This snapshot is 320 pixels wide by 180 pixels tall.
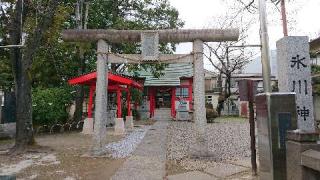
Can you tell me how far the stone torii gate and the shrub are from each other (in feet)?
26.1

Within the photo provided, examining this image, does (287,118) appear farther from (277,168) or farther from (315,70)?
(315,70)

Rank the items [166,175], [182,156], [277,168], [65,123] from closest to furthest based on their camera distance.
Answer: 1. [277,168]
2. [166,175]
3. [182,156]
4. [65,123]

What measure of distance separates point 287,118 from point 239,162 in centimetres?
360

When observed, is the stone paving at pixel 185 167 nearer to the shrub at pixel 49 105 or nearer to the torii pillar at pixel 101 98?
the torii pillar at pixel 101 98

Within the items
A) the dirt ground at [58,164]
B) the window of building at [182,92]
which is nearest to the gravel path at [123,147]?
the dirt ground at [58,164]

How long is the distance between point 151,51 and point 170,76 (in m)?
19.3

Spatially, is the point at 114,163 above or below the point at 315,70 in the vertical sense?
below

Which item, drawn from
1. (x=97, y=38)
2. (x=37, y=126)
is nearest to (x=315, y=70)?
(x=97, y=38)

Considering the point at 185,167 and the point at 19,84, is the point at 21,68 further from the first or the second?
the point at 185,167

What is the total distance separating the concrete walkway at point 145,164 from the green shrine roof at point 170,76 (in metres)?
16.2

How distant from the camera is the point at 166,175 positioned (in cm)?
831

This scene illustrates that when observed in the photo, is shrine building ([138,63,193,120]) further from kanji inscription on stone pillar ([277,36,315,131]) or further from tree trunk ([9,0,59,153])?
kanji inscription on stone pillar ([277,36,315,131])

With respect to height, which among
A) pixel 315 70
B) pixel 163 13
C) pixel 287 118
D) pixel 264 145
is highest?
pixel 163 13

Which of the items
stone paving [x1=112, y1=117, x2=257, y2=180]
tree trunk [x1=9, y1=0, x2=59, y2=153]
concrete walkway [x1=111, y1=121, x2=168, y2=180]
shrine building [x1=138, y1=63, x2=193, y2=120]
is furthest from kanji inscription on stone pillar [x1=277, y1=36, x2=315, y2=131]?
shrine building [x1=138, y1=63, x2=193, y2=120]
